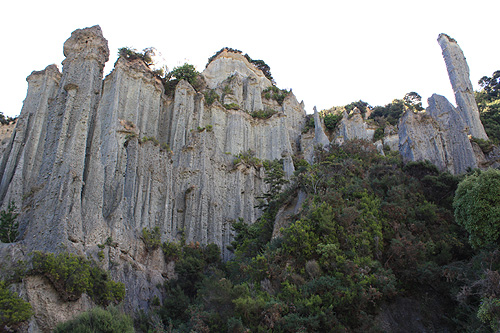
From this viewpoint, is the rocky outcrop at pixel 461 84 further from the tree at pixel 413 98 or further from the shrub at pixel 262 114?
the tree at pixel 413 98

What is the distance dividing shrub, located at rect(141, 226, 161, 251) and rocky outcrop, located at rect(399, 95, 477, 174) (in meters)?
15.9

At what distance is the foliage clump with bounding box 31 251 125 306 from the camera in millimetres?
18984

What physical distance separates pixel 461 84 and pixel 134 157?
2929 cm

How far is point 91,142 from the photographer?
28.0 metres

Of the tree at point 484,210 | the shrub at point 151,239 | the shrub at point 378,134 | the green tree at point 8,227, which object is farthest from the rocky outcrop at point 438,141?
the green tree at point 8,227

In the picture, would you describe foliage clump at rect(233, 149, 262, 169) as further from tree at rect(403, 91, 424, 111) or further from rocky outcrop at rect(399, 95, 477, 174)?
tree at rect(403, 91, 424, 111)

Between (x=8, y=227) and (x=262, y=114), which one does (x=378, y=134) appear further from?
(x=8, y=227)

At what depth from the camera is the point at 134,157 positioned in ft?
97.8

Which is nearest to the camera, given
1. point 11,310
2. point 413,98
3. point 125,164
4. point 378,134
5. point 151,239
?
point 11,310

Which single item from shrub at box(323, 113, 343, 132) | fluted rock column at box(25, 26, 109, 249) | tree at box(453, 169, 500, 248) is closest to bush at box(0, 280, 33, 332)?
fluted rock column at box(25, 26, 109, 249)

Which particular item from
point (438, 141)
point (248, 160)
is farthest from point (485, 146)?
point (248, 160)

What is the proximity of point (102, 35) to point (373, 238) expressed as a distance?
21887 millimetres

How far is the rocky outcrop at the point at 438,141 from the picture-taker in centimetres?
3147

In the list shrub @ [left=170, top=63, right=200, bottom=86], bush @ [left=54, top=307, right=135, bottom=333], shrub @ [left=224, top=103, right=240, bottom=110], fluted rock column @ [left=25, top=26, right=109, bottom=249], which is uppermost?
shrub @ [left=170, top=63, right=200, bottom=86]
